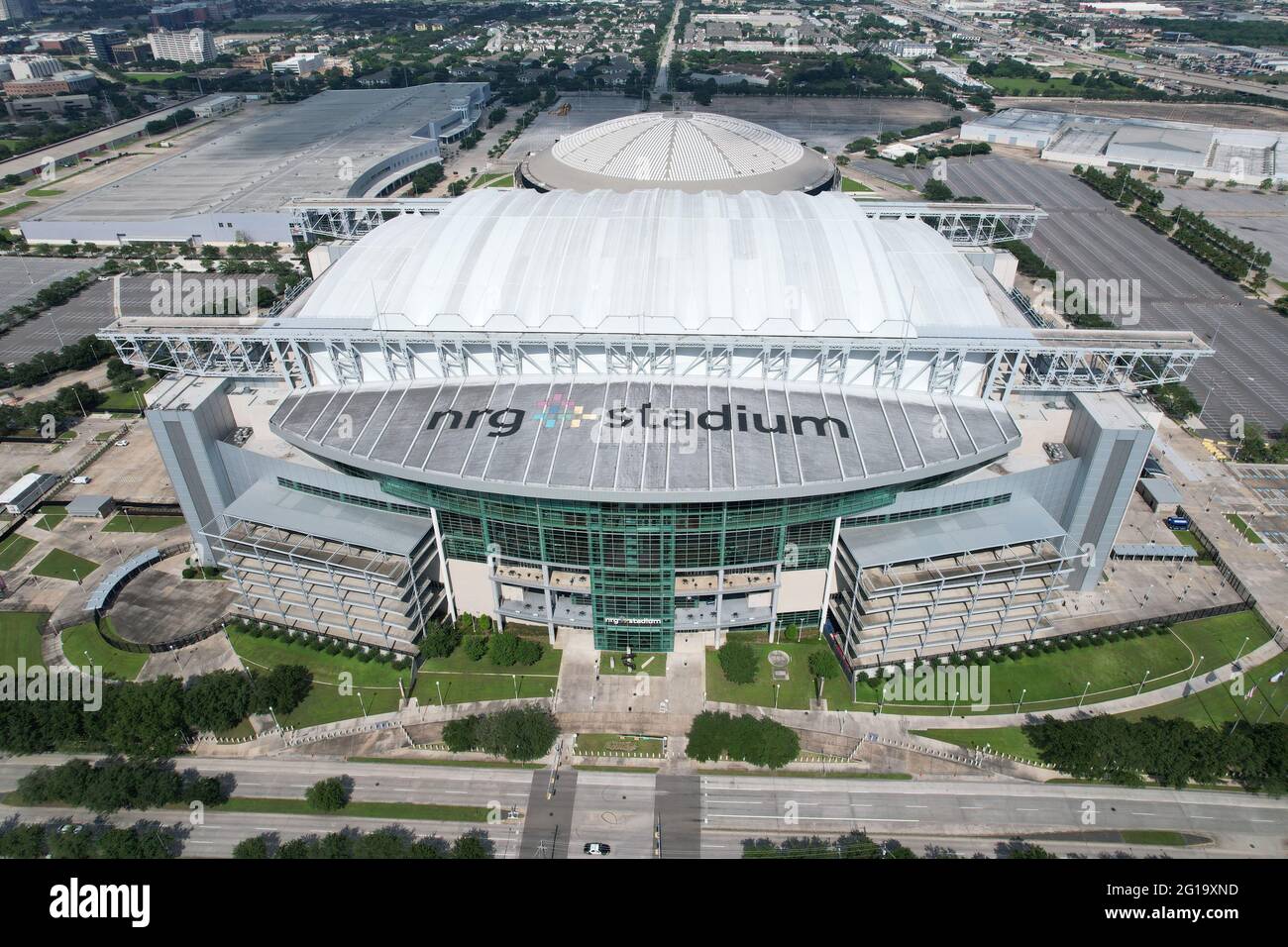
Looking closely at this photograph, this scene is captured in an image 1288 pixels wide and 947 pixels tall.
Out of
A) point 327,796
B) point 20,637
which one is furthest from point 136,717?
point 20,637

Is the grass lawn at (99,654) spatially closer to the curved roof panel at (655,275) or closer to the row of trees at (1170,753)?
the curved roof panel at (655,275)

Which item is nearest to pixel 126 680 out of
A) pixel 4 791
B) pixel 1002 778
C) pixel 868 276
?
pixel 4 791

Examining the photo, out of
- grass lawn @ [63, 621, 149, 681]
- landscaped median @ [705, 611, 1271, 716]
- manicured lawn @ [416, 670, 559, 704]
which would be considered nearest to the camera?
landscaped median @ [705, 611, 1271, 716]

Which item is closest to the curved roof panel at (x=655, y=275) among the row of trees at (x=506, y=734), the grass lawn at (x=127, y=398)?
the row of trees at (x=506, y=734)

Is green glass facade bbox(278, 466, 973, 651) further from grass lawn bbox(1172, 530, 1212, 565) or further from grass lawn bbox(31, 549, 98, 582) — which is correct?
grass lawn bbox(1172, 530, 1212, 565)

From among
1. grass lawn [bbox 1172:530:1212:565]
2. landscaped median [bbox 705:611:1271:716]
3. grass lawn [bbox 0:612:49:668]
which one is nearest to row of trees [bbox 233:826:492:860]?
landscaped median [bbox 705:611:1271:716]

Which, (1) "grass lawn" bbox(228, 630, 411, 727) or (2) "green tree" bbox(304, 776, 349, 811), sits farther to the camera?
(1) "grass lawn" bbox(228, 630, 411, 727)

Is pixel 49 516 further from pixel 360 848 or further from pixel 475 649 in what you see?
pixel 360 848
